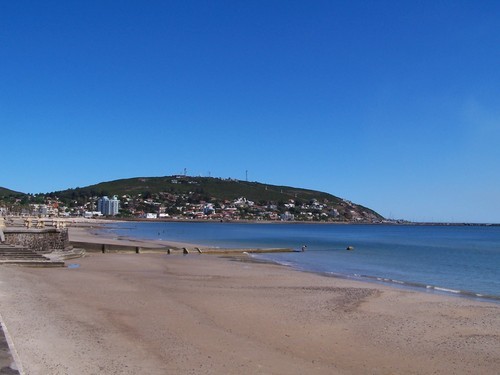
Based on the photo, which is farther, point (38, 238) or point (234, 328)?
point (38, 238)

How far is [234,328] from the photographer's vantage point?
11977 mm

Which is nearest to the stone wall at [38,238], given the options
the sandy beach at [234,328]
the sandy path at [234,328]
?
the sandy beach at [234,328]

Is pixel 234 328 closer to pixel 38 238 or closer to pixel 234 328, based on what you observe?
pixel 234 328

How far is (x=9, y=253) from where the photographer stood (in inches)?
872

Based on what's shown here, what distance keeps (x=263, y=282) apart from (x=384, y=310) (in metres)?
7.44

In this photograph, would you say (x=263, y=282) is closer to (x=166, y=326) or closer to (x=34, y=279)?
(x=34, y=279)

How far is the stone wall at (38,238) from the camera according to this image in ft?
87.9

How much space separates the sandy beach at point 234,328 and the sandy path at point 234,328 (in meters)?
0.03

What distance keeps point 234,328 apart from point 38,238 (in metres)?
19.3

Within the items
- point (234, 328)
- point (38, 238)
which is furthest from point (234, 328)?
point (38, 238)

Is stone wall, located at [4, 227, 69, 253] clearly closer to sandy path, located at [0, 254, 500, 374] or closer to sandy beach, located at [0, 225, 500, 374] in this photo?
sandy beach, located at [0, 225, 500, 374]

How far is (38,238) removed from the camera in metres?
27.8

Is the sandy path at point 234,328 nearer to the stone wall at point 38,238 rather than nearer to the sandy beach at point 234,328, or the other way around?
the sandy beach at point 234,328

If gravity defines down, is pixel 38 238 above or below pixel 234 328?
above
